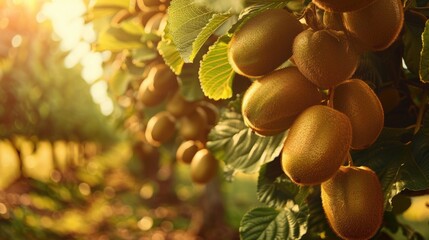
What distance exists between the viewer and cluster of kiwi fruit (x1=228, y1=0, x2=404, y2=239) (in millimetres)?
836

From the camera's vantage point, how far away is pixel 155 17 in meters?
1.55

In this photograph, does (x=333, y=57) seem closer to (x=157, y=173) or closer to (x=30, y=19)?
(x=30, y=19)

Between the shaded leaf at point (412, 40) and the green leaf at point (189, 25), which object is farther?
the shaded leaf at point (412, 40)

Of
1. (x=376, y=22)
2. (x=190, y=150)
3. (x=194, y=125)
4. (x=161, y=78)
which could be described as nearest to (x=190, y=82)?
(x=161, y=78)

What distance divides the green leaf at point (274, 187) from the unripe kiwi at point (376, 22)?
1.28 feet

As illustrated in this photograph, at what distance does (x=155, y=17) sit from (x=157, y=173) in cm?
838

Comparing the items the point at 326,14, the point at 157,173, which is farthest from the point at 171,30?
the point at 157,173

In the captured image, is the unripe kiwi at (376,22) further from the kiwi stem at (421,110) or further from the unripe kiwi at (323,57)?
the kiwi stem at (421,110)

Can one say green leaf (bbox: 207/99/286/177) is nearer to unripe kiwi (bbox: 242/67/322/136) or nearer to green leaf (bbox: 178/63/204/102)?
green leaf (bbox: 178/63/204/102)

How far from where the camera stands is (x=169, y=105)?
1686 mm

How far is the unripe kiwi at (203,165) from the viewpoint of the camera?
1601 mm

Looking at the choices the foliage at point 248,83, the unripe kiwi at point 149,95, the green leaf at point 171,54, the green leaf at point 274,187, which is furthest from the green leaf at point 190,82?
the green leaf at point 274,187

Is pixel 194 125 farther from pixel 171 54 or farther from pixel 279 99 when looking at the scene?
pixel 279 99

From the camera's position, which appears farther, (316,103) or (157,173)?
(157,173)
